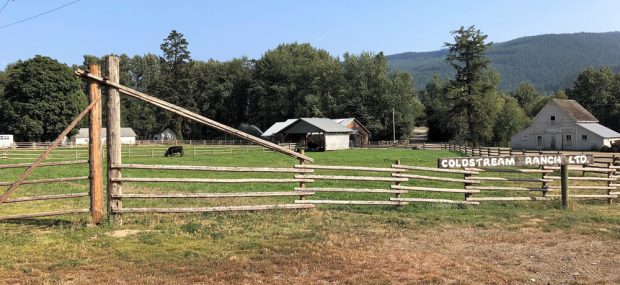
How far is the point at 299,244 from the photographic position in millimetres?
7688

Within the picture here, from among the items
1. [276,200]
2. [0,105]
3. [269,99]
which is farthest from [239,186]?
[269,99]

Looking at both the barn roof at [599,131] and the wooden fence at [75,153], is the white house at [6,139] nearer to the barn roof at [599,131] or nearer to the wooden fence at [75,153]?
the wooden fence at [75,153]

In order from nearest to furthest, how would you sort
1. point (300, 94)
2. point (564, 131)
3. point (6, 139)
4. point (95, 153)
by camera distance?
point (95, 153) → point (564, 131) → point (6, 139) → point (300, 94)

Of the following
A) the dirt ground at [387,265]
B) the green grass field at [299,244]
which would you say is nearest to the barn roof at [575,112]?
the green grass field at [299,244]

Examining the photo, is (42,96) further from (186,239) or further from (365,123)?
(186,239)

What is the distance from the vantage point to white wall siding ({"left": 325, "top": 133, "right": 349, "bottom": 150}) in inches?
2229

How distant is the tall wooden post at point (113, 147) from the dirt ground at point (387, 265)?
281 centimetres

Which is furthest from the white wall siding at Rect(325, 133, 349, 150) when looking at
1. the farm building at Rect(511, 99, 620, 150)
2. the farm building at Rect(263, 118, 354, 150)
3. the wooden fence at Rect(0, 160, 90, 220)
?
the wooden fence at Rect(0, 160, 90, 220)

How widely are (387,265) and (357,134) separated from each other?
67878 millimetres

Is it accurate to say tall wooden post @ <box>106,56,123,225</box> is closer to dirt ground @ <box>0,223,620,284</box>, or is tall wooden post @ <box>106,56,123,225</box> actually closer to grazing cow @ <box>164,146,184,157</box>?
dirt ground @ <box>0,223,620,284</box>

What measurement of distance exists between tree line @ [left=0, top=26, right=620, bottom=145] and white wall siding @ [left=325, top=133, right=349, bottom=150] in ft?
58.3

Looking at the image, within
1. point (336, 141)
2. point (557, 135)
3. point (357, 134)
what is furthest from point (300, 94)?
point (557, 135)

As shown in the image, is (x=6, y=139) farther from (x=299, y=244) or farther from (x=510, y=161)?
(x=299, y=244)

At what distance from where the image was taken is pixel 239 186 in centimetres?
1681
